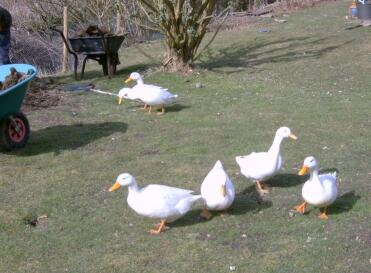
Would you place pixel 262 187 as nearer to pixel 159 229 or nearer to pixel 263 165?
pixel 263 165

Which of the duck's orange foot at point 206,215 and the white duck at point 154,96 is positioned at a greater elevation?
the white duck at point 154,96

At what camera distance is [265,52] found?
49.1 feet

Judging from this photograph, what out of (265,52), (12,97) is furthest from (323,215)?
(265,52)

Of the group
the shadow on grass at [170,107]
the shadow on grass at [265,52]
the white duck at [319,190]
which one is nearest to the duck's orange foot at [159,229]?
the white duck at [319,190]

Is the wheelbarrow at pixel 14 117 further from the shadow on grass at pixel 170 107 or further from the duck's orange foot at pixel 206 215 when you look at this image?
the duck's orange foot at pixel 206 215

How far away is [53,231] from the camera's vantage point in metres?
5.30

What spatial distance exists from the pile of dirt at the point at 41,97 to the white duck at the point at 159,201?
5176 millimetres

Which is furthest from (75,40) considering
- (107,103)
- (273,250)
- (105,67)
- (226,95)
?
(273,250)

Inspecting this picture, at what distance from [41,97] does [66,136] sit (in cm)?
235

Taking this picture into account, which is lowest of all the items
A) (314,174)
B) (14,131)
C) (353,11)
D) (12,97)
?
(14,131)

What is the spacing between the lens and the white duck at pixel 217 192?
5172mm

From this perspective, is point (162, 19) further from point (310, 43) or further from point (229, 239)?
point (229, 239)

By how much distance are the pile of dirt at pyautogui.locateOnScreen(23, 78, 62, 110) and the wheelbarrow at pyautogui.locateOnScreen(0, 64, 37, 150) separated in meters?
2.32

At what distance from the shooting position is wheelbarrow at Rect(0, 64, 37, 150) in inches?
277
